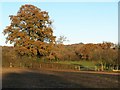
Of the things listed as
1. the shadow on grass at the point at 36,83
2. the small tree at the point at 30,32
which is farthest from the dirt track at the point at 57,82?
the small tree at the point at 30,32

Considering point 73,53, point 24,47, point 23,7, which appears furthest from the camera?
point 73,53

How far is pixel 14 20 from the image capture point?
56094 mm

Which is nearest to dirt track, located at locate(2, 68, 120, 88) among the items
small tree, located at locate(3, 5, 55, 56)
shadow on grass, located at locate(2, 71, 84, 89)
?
shadow on grass, located at locate(2, 71, 84, 89)

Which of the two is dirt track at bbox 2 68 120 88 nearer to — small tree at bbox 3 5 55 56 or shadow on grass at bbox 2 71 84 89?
shadow on grass at bbox 2 71 84 89

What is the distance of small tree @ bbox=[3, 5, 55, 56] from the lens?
2099 inches

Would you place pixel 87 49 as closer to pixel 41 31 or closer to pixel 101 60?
pixel 101 60

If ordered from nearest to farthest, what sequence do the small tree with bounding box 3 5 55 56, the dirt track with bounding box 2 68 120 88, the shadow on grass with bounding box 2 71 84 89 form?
the shadow on grass with bounding box 2 71 84 89 → the dirt track with bounding box 2 68 120 88 → the small tree with bounding box 3 5 55 56

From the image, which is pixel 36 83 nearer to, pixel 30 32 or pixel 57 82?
pixel 57 82

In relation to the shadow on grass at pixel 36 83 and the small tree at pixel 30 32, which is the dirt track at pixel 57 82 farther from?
the small tree at pixel 30 32

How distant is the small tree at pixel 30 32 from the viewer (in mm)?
53312

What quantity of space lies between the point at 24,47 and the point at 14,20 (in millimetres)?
6107

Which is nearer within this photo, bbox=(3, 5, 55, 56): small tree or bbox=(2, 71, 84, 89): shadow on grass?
bbox=(2, 71, 84, 89): shadow on grass

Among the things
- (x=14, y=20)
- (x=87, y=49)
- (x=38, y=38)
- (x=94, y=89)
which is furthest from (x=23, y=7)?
(x=94, y=89)

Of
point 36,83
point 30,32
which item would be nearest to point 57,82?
point 36,83
